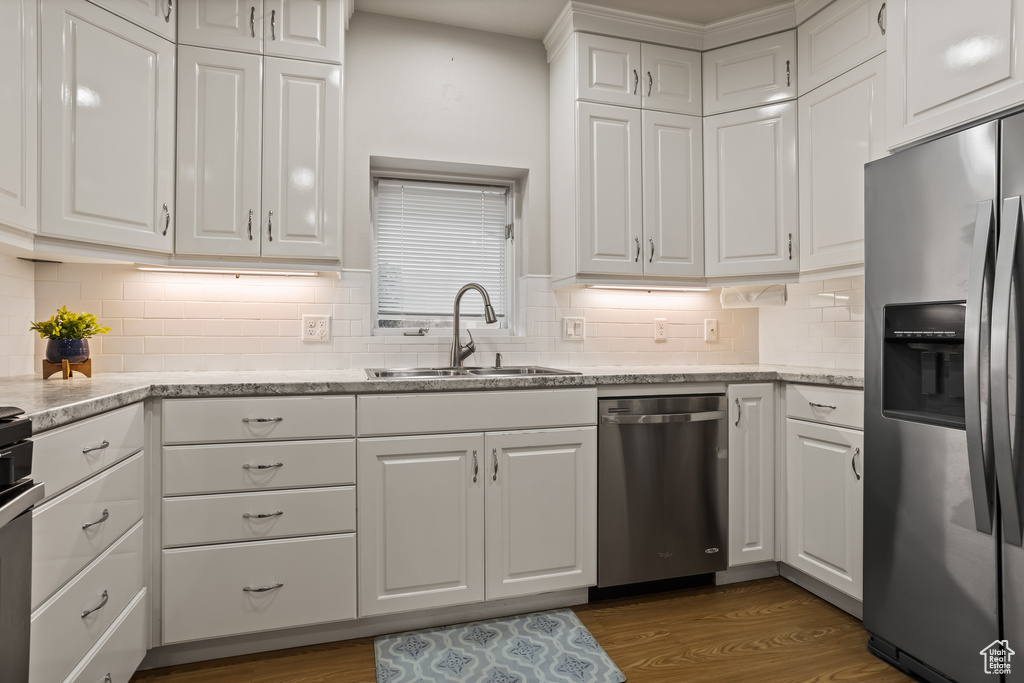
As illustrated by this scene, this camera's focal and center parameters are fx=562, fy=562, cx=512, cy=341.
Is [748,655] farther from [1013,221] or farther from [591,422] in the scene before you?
[1013,221]

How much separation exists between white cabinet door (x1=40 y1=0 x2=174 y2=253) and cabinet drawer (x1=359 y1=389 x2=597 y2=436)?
104cm

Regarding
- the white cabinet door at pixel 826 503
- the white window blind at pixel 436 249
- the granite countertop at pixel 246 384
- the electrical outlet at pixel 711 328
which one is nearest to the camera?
the granite countertop at pixel 246 384

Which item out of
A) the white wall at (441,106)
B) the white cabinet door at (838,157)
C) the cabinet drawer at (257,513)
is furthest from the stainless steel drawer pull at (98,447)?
the white cabinet door at (838,157)

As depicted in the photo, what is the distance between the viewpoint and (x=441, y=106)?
8.96ft

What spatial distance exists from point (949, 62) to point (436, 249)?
210cm

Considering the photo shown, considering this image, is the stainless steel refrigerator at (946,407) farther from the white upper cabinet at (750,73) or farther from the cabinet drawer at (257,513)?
the cabinet drawer at (257,513)

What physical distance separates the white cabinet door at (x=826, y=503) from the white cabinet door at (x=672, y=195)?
0.90 meters

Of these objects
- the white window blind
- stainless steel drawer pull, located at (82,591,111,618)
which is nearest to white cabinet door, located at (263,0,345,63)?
the white window blind

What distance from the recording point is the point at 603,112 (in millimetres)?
2588

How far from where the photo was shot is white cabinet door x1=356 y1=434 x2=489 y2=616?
6.45 ft

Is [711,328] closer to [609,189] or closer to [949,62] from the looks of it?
[609,189]

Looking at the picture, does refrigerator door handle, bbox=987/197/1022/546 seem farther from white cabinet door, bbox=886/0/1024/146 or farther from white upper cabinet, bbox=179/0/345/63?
white upper cabinet, bbox=179/0/345/63

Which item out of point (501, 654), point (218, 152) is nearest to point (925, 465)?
point (501, 654)

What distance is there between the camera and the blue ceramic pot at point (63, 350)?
1983mm
